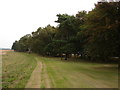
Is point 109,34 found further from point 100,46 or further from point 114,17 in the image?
point 100,46

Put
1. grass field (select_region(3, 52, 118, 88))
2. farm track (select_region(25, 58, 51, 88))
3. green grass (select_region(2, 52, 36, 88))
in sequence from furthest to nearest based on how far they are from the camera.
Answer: green grass (select_region(2, 52, 36, 88)), grass field (select_region(3, 52, 118, 88)), farm track (select_region(25, 58, 51, 88))

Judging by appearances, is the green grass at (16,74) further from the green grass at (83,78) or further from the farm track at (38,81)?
the green grass at (83,78)

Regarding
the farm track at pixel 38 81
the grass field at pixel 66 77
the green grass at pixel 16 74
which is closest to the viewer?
the farm track at pixel 38 81

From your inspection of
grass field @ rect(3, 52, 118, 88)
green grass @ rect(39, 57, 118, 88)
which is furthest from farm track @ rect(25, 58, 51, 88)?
green grass @ rect(39, 57, 118, 88)

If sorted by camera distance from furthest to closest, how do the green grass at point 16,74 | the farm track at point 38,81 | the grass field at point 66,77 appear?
the green grass at point 16,74 < the grass field at point 66,77 < the farm track at point 38,81

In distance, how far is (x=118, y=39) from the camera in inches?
779

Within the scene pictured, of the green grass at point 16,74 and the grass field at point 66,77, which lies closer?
the grass field at point 66,77

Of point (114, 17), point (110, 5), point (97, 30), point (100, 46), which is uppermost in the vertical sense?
point (110, 5)

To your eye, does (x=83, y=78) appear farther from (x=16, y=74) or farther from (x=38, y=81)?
(x=16, y=74)

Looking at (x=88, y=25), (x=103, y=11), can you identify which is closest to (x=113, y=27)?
(x=103, y=11)

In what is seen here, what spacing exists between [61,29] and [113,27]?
91.4 feet

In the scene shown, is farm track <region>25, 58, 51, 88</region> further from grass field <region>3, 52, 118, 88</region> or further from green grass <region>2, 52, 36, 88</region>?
green grass <region>2, 52, 36, 88</region>

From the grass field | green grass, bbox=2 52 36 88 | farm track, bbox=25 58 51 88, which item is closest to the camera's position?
farm track, bbox=25 58 51 88

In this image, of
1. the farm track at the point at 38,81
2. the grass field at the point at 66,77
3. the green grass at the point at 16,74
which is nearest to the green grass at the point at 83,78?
the grass field at the point at 66,77
